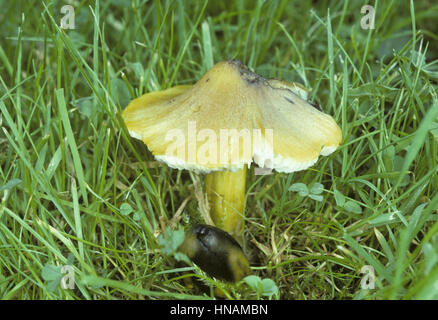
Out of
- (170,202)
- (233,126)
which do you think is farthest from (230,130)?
(170,202)

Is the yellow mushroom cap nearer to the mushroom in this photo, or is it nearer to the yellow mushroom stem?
the mushroom

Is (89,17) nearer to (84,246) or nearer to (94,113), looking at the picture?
(94,113)

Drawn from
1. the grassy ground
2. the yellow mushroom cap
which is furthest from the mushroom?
the grassy ground

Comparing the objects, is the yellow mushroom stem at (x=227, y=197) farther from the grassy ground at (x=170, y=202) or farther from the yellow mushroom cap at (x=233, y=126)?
the yellow mushroom cap at (x=233, y=126)

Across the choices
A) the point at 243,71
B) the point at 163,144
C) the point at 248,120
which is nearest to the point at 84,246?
the point at 163,144

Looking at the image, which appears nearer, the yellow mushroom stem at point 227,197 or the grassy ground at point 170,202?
the grassy ground at point 170,202

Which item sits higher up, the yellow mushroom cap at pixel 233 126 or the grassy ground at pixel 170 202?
the yellow mushroom cap at pixel 233 126

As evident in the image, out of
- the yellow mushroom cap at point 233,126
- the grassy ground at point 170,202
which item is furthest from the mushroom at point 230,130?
the grassy ground at point 170,202
